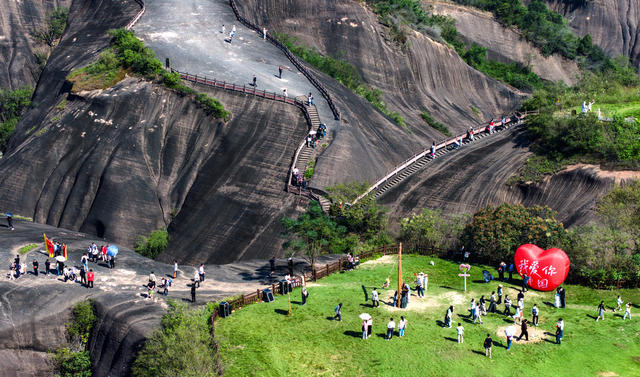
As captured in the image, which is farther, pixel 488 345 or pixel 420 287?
pixel 420 287

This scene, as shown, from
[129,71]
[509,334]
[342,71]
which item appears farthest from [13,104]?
[509,334]

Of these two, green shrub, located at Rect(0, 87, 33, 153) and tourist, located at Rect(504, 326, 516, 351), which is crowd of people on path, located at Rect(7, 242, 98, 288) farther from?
green shrub, located at Rect(0, 87, 33, 153)

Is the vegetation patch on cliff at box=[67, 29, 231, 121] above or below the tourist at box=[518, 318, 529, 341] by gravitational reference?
above

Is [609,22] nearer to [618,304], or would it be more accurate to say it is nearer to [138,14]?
[138,14]

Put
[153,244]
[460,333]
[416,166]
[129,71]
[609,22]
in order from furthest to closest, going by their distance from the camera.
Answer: [609,22] → [129,71] → [416,166] → [153,244] → [460,333]

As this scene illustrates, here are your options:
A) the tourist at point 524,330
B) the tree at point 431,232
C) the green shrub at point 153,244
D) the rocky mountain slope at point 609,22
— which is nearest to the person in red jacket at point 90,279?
the green shrub at point 153,244

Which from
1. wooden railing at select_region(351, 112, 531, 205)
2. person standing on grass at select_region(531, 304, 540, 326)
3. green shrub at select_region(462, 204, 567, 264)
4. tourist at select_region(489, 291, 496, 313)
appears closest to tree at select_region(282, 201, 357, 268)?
wooden railing at select_region(351, 112, 531, 205)
